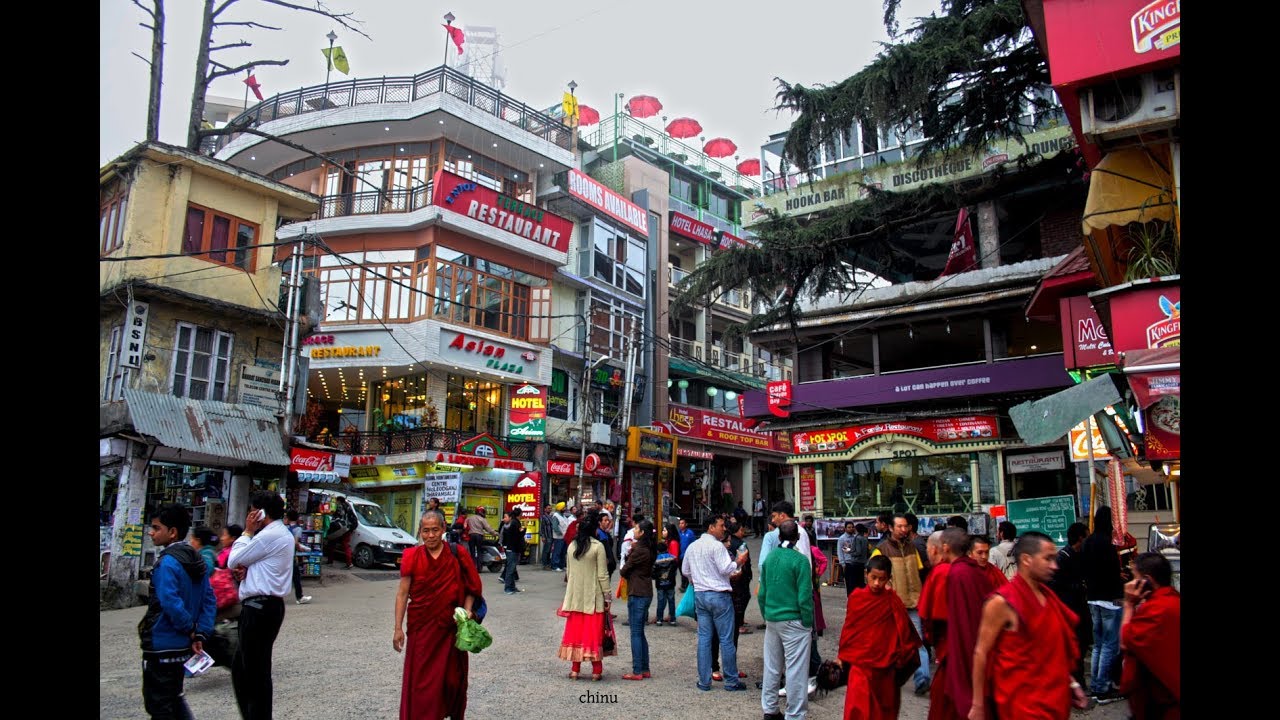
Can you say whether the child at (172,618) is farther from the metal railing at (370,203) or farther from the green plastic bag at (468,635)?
the metal railing at (370,203)

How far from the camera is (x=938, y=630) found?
6078mm

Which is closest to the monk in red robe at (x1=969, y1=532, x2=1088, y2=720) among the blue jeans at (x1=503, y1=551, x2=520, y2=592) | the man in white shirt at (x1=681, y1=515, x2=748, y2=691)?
the man in white shirt at (x1=681, y1=515, x2=748, y2=691)

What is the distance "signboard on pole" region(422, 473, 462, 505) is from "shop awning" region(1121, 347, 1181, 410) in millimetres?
17702

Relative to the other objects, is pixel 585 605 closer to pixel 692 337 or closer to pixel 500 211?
pixel 500 211

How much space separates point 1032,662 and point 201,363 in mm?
17570

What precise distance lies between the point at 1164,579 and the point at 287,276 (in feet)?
69.6

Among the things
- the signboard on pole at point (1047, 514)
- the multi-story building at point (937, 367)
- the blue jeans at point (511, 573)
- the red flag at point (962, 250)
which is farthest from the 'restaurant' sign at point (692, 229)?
the signboard on pole at point (1047, 514)

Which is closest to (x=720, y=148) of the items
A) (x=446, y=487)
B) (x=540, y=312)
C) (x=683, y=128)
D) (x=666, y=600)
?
(x=683, y=128)

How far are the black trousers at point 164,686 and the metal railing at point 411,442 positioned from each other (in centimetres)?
2110

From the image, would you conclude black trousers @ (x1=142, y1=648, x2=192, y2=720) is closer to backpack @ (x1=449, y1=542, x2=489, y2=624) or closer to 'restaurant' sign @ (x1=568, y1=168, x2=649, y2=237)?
backpack @ (x1=449, y1=542, x2=489, y2=624)

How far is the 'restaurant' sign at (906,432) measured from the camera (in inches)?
895
